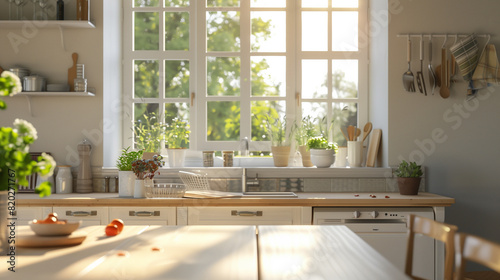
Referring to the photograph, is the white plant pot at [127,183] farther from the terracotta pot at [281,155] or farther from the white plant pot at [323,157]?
the white plant pot at [323,157]

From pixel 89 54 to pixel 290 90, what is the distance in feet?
5.65

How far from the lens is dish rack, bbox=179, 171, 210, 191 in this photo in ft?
13.9

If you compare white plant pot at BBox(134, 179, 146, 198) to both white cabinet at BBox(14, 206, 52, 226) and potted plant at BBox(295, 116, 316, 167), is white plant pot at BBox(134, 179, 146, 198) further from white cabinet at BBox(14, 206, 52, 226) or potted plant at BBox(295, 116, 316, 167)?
potted plant at BBox(295, 116, 316, 167)

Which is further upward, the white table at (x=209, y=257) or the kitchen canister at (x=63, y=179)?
the kitchen canister at (x=63, y=179)

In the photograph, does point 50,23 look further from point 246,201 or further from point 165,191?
point 246,201

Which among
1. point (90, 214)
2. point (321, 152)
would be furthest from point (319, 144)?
point (90, 214)

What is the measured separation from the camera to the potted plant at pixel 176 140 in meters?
4.59

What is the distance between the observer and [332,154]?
4465 millimetres

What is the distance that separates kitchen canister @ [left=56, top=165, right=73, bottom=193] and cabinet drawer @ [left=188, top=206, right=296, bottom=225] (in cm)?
109

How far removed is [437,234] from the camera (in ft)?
6.81

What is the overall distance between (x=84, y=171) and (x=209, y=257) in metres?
2.61

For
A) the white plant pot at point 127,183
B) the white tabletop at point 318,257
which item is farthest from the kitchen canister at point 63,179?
the white tabletop at point 318,257

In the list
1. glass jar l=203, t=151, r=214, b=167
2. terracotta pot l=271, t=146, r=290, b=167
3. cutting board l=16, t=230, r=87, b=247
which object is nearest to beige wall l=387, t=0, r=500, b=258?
terracotta pot l=271, t=146, r=290, b=167

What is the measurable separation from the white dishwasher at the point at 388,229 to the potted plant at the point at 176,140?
4.36 ft
